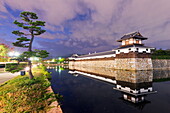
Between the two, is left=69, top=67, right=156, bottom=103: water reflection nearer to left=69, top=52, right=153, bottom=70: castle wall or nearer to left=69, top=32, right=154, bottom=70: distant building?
left=69, top=52, right=153, bottom=70: castle wall

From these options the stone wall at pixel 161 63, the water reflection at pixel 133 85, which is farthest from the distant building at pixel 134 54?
the stone wall at pixel 161 63

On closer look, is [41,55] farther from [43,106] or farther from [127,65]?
[127,65]

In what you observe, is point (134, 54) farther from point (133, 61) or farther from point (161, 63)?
point (161, 63)

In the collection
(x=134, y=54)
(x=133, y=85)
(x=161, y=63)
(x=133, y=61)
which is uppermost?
(x=134, y=54)

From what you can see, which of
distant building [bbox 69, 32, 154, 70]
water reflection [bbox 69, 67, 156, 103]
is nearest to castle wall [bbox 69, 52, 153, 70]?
distant building [bbox 69, 32, 154, 70]

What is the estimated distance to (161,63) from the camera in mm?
24984

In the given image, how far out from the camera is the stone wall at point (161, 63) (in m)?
24.2

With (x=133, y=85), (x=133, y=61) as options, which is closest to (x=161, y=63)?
(x=133, y=61)

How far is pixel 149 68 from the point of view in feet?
64.6

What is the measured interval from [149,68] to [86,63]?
25552mm

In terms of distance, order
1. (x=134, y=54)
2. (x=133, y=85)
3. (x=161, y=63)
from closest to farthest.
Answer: (x=133, y=85) → (x=134, y=54) → (x=161, y=63)

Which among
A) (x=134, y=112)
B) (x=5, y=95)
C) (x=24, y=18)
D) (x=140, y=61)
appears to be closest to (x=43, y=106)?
(x=5, y=95)

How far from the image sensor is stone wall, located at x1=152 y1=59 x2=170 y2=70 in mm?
24188

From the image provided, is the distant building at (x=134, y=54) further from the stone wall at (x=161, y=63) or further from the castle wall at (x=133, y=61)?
the stone wall at (x=161, y=63)
